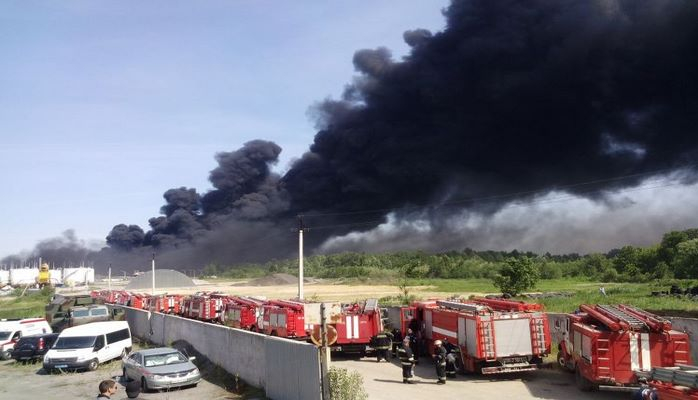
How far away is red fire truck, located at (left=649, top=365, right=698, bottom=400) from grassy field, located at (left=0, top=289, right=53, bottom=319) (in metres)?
54.3

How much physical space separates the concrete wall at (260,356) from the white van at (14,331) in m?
8.89

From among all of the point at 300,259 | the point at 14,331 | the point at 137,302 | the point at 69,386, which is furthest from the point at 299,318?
the point at 137,302

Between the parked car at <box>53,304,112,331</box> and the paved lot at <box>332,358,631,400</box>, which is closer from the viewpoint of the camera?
the paved lot at <box>332,358,631,400</box>

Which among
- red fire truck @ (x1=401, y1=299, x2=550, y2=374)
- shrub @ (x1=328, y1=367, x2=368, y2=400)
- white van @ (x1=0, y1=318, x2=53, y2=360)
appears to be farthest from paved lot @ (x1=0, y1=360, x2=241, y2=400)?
red fire truck @ (x1=401, y1=299, x2=550, y2=374)

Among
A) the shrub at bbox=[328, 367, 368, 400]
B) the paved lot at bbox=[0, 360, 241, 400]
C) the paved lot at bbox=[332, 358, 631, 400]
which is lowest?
the paved lot at bbox=[0, 360, 241, 400]

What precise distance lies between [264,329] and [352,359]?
4.14 m

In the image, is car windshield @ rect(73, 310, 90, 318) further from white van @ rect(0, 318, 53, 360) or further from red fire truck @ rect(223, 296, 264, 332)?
red fire truck @ rect(223, 296, 264, 332)

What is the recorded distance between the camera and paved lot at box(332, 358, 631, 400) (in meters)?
16.7

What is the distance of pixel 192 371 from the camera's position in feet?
63.7

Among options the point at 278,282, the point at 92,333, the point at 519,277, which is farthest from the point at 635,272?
the point at 92,333

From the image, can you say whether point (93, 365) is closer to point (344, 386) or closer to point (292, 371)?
point (292, 371)

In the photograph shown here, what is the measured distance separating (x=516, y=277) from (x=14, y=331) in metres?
35.4

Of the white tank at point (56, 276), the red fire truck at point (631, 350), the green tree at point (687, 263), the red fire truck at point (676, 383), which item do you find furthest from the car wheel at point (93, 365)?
the white tank at point (56, 276)

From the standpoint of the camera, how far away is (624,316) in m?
16.7
